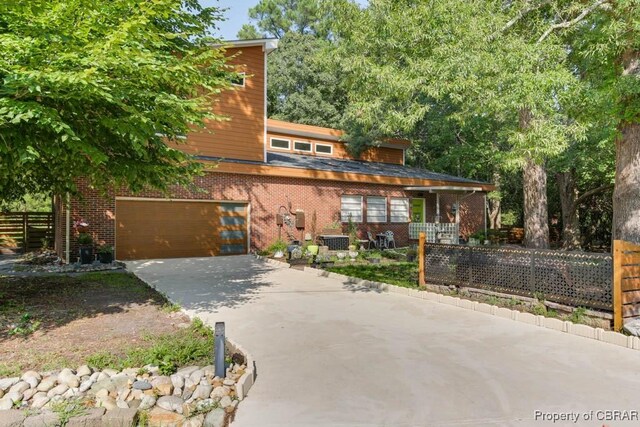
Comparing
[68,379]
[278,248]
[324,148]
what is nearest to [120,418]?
[68,379]

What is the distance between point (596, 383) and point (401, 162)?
2019cm

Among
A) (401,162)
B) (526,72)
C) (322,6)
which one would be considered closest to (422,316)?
(526,72)

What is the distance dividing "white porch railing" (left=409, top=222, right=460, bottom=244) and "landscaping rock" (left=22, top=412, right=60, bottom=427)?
15642 millimetres

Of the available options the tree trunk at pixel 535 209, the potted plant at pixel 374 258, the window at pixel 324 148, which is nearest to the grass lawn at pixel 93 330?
the potted plant at pixel 374 258

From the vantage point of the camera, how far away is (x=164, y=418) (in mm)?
3568

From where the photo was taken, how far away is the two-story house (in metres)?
12.8

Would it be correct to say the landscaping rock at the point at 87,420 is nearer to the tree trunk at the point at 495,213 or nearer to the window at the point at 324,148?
the window at the point at 324,148

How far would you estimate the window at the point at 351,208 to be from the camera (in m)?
17.2

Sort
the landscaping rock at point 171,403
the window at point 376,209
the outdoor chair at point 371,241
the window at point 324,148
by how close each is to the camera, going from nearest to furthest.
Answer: the landscaping rock at point 171,403
the outdoor chair at point 371,241
the window at point 376,209
the window at point 324,148

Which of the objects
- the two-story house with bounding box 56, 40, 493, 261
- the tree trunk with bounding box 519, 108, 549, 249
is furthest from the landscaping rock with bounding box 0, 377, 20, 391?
the tree trunk with bounding box 519, 108, 549, 249

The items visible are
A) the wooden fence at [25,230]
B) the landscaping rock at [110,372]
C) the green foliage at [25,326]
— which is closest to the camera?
the landscaping rock at [110,372]

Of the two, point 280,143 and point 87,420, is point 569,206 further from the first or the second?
point 87,420

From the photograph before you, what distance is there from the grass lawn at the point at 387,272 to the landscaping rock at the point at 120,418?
6503 mm

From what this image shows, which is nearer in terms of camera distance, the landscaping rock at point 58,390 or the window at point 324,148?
the landscaping rock at point 58,390
